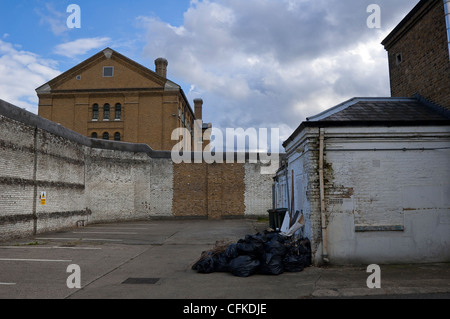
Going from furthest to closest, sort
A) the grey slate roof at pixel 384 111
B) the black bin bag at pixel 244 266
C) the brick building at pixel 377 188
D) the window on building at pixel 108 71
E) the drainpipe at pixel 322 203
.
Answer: the window on building at pixel 108 71
the grey slate roof at pixel 384 111
the brick building at pixel 377 188
the drainpipe at pixel 322 203
the black bin bag at pixel 244 266

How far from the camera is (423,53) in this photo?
34.8ft

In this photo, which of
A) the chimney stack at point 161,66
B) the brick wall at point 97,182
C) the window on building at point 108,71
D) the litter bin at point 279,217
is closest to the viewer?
the brick wall at point 97,182

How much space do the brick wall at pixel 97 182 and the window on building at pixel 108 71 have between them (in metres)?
11.8

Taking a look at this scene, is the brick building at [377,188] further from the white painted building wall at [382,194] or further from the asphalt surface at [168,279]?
the asphalt surface at [168,279]

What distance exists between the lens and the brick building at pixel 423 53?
950 cm

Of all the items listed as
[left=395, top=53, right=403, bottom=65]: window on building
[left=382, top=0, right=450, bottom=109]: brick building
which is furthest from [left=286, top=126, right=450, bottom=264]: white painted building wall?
[left=395, top=53, right=403, bottom=65]: window on building

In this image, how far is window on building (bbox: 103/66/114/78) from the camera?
31.5 metres

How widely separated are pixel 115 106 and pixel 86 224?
50.3ft

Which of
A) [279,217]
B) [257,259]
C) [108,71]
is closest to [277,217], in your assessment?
[279,217]

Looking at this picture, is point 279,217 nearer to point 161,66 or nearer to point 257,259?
point 257,259

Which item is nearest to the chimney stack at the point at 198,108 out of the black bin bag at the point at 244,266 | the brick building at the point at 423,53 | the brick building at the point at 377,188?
the brick building at the point at 423,53

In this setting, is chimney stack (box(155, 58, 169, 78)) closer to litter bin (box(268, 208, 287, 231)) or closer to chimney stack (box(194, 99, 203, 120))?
chimney stack (box(194, 99, 203, 120))

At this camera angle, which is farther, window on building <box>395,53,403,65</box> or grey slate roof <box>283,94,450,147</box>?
window on building <box>395,53,403,65</box>
